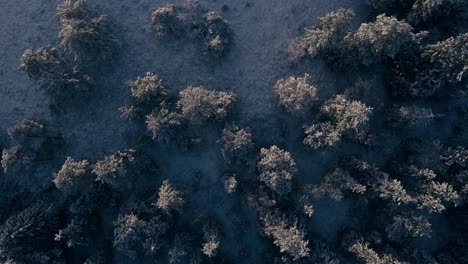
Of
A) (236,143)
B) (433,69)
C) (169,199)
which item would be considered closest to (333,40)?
(433,69)

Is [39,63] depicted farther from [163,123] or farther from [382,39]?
[382,39]

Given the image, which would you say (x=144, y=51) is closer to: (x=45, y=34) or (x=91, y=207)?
(x=45, y=34)

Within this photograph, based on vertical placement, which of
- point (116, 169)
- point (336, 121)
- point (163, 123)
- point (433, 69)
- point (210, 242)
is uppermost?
point (433, 69)

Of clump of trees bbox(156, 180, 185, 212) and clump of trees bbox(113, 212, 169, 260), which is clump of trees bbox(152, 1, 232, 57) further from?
clump of trees bbox(113, 212, 169, 260)

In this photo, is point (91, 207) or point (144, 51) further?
point (144, 51)

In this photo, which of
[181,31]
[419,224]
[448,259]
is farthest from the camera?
[181,31]

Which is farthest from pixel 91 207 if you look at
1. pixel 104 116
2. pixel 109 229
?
pixel 104 116

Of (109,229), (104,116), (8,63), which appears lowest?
(109,229)
